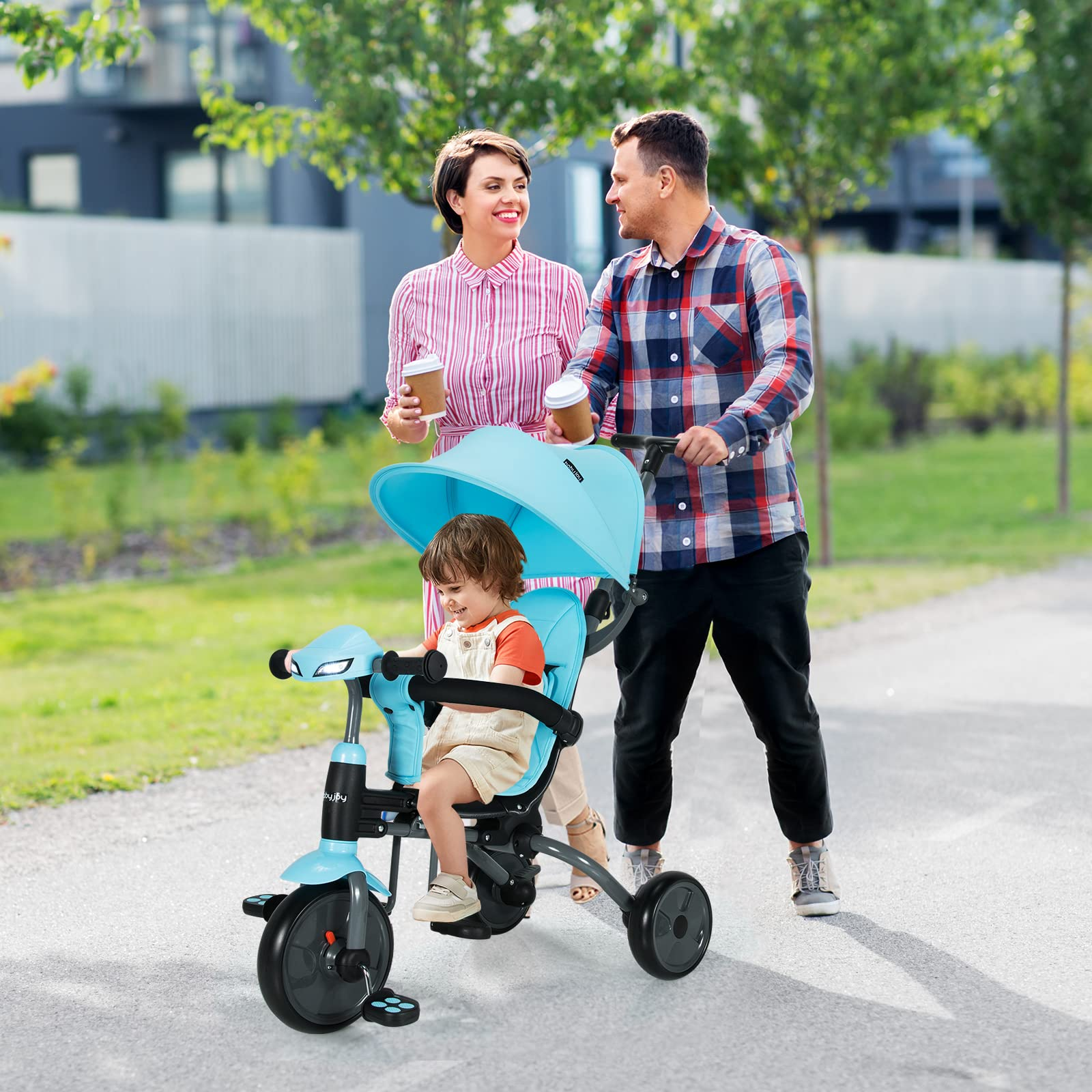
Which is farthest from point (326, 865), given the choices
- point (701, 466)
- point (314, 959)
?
point (701, 466)

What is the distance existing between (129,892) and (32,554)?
905cm

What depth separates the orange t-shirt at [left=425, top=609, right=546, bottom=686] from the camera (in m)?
3.97

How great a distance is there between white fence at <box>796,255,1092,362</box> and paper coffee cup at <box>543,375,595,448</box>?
2395 centimetres

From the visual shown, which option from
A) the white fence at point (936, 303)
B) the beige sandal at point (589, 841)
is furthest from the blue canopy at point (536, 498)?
the white fence at point (936, 303)

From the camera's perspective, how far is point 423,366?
4062mm

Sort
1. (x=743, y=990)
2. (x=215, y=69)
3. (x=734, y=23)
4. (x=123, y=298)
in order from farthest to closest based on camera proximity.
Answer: (x=215, y=69) → (x=123, y=298) → (x=734, y=23) → (x=743, y=990)

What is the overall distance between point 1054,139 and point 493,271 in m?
11.1

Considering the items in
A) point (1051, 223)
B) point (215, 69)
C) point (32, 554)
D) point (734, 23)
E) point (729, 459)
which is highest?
point (215, 69)

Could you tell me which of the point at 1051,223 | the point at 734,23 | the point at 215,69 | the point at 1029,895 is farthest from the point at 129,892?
the point at 215,69

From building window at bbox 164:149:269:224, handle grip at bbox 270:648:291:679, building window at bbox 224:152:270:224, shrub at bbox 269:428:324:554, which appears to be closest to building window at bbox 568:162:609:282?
building window at bbox 164:149:269:224

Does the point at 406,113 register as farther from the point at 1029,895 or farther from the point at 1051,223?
the point at 1051,223

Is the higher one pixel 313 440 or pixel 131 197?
pixel 131 197

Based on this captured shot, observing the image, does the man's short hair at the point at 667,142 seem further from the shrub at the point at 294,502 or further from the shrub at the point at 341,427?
the shrub at the point at 341,427

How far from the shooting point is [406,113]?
29.3 ft
